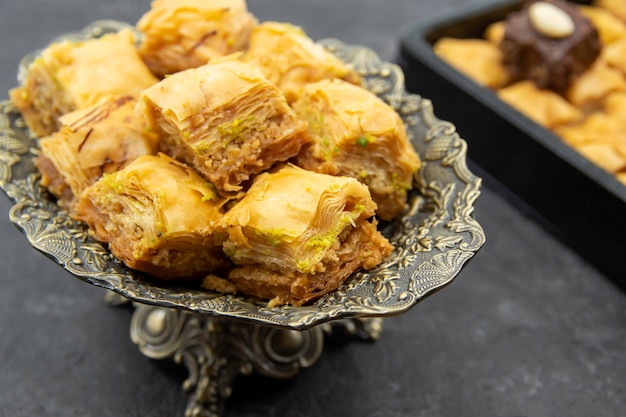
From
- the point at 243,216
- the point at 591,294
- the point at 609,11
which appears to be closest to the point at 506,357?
the point at 591,294

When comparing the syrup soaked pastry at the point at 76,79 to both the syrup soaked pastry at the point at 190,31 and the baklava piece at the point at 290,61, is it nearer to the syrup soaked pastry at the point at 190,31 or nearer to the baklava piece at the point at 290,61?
the syrup soaked pastry at the point at 190,31

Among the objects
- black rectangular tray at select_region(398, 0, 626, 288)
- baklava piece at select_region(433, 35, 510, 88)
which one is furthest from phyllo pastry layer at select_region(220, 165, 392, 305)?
baklava piece at select_region(433, 35, 510, 88)

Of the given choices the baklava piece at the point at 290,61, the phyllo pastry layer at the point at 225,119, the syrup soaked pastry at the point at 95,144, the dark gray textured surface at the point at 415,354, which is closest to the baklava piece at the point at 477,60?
the dark gray textured surface at the point at 415,354

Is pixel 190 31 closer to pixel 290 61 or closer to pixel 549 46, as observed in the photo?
pixel 290 61

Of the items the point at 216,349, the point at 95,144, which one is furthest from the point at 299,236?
the point at 216,349

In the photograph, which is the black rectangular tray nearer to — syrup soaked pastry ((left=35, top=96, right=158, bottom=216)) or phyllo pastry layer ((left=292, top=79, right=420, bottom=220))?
phyllo pastry layer ((left=292, top=79, right=420, bottom=220))

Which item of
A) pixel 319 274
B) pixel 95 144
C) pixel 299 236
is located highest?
pixel 95 144

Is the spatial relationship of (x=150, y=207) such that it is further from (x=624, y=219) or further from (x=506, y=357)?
(x=624, y=219)
